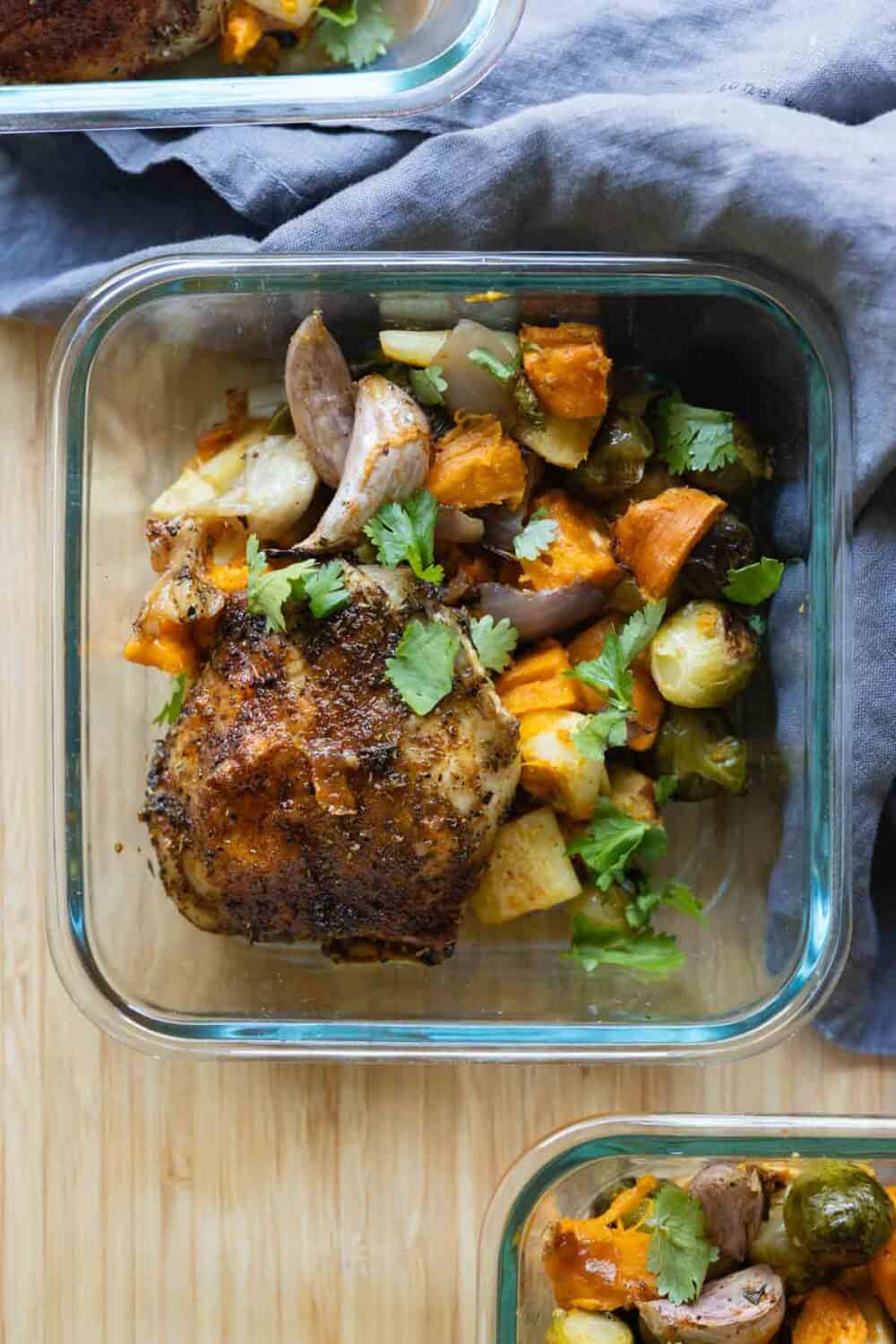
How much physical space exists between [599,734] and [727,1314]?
27.1 inches

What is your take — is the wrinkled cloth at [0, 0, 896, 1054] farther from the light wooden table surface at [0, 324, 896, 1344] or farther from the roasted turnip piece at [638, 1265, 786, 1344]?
the roasted turnip piece at [638, 1265, 786, 1344]

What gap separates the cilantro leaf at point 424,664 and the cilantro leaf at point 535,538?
16 cm

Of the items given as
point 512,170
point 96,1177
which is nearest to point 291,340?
point 512,170

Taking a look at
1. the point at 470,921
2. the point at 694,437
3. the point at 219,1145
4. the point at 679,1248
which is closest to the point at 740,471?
the point at 694,437

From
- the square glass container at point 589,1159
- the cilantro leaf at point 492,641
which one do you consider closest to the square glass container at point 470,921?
the square glass container at point 589,1159

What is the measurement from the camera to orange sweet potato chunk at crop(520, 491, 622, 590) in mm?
1900

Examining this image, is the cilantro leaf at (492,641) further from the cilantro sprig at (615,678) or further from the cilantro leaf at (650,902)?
the cilantro leaf at (650,902)

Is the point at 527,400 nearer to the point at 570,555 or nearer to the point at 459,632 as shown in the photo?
the point at 570,555

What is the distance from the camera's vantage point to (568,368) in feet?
6.14

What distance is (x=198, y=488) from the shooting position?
195 centimetres

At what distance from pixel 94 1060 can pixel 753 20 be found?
67.0 inches

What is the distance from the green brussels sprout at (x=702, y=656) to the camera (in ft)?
6.18

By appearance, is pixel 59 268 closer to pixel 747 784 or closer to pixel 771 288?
pixel 771 288

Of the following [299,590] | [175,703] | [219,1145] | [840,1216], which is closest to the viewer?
[840,1216]
